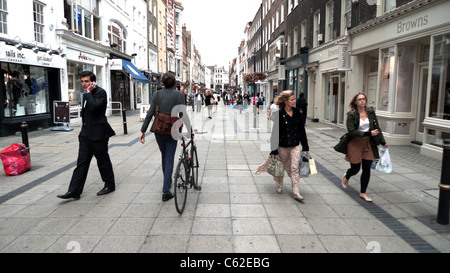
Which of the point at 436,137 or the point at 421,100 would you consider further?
the point at 421,100

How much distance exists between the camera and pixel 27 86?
43.9 feet

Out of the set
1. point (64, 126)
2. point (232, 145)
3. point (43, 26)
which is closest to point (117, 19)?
point (43, 26)

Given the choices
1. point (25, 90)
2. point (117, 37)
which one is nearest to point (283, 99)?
point (25, 90)

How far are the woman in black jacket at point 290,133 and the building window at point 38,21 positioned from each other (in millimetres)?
12403

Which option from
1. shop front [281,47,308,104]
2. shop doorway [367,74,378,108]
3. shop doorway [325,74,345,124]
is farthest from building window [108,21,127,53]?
shop doorway [367,74,378,108]

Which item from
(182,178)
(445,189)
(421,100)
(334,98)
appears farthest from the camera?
(334,98)

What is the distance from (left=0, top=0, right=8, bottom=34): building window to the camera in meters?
11.7

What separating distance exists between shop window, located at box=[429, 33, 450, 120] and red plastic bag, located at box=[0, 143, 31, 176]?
32.5ft

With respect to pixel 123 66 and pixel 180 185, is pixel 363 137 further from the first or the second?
pixel 123 66

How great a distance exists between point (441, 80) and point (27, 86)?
46.7 feet

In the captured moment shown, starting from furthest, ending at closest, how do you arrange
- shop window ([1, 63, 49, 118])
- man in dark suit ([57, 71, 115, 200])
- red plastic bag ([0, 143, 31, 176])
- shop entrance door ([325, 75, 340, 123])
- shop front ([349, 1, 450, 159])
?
1. shop entrance door ([325, 75, 340, 123])
2. shop window ([1, 63, 49, 118])
3. shop front ([349, 1, 450, 159])
4. red plastic bag ([0, 143, 31, 176])
5. man in dark suit ([57, 71, 115, 200])

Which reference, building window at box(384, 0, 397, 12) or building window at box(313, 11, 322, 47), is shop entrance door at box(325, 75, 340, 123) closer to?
building window at box(313, 11, 322, 47)

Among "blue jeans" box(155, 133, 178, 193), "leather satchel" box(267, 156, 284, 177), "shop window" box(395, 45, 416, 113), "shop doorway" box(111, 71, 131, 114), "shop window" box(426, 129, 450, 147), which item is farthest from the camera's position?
"shop doorway" box(111, 71, 131, 114)

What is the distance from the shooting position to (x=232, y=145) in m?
10.9
